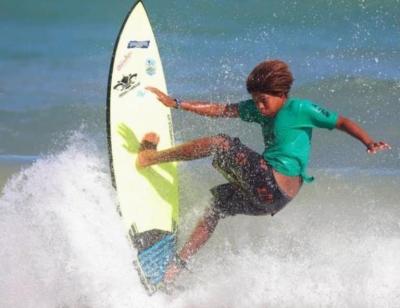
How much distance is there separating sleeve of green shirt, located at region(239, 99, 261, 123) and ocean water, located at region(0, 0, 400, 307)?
1.12m

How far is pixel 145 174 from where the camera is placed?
615cm

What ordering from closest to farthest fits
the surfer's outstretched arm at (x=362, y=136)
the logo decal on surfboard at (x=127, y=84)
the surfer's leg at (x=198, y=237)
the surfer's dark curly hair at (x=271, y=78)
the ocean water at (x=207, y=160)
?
1. the surfer's outstretched arm at (x=362, y=136)
2. the surfer's dark curly hair at (x=271, y=78)
3. the ocean water at (x=207, y=160)
4. the surfer's leg at (x=198, y=237)
5. the logo decal on surfboard at (x=127, y=84)

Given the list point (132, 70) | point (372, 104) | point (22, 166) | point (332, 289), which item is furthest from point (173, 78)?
point (332, 289)

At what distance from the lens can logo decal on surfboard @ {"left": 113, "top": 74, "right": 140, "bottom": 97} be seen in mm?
6227

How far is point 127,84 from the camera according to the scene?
632 cm

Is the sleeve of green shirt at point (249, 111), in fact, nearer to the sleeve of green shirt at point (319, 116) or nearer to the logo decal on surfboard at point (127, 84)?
the sleeve of green shirt at point (319, 116)

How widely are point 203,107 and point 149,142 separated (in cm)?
63

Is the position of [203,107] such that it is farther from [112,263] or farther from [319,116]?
[112,263]

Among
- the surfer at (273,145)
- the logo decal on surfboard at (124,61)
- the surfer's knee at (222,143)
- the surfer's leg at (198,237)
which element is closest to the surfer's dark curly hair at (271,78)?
the surfer at (273,145)

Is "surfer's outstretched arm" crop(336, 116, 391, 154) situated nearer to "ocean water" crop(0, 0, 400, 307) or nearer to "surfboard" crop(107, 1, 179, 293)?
"ocean water" crop(0, 0, 400, 307)

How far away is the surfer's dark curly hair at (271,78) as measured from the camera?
211 inches

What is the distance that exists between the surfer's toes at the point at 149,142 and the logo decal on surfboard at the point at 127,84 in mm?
388

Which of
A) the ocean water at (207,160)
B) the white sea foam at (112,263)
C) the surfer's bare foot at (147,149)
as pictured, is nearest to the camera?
the white sea foam at (112,263)

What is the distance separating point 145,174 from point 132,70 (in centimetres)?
88
